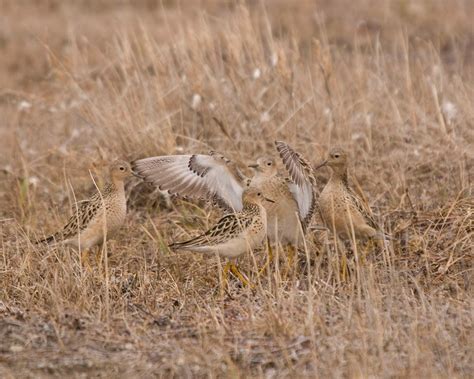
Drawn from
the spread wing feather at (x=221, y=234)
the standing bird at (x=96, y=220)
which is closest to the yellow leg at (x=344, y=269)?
the spread wing feather at (x=221, y=234)

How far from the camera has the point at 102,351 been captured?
5.05 meters

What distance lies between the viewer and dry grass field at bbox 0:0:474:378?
16.3 feet

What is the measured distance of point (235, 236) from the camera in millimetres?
6020

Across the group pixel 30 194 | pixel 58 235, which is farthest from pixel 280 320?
pixel 30 194

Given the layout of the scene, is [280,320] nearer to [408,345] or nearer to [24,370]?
[408,345]

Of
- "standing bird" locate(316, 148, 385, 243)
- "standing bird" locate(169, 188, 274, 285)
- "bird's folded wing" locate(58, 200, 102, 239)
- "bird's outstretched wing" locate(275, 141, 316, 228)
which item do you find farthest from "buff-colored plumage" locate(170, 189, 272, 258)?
"bird's folded wing" locate(58, 200, 102, 239)

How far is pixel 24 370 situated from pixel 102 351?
43cm

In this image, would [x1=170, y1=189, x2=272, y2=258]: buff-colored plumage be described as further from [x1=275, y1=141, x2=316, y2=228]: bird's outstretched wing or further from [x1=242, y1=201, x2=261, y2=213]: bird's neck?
[x1=275, y1=141, x2=316, y2=228]: bird's outstretched wing

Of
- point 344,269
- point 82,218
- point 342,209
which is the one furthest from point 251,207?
point 82,218

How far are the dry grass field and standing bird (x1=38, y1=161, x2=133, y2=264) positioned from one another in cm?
16

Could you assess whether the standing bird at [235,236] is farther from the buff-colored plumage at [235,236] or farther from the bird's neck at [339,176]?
the bird's neck at [339,176]

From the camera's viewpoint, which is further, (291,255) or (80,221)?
(291,255)

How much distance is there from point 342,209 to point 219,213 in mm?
1708

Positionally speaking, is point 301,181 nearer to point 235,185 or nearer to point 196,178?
point 235,185
